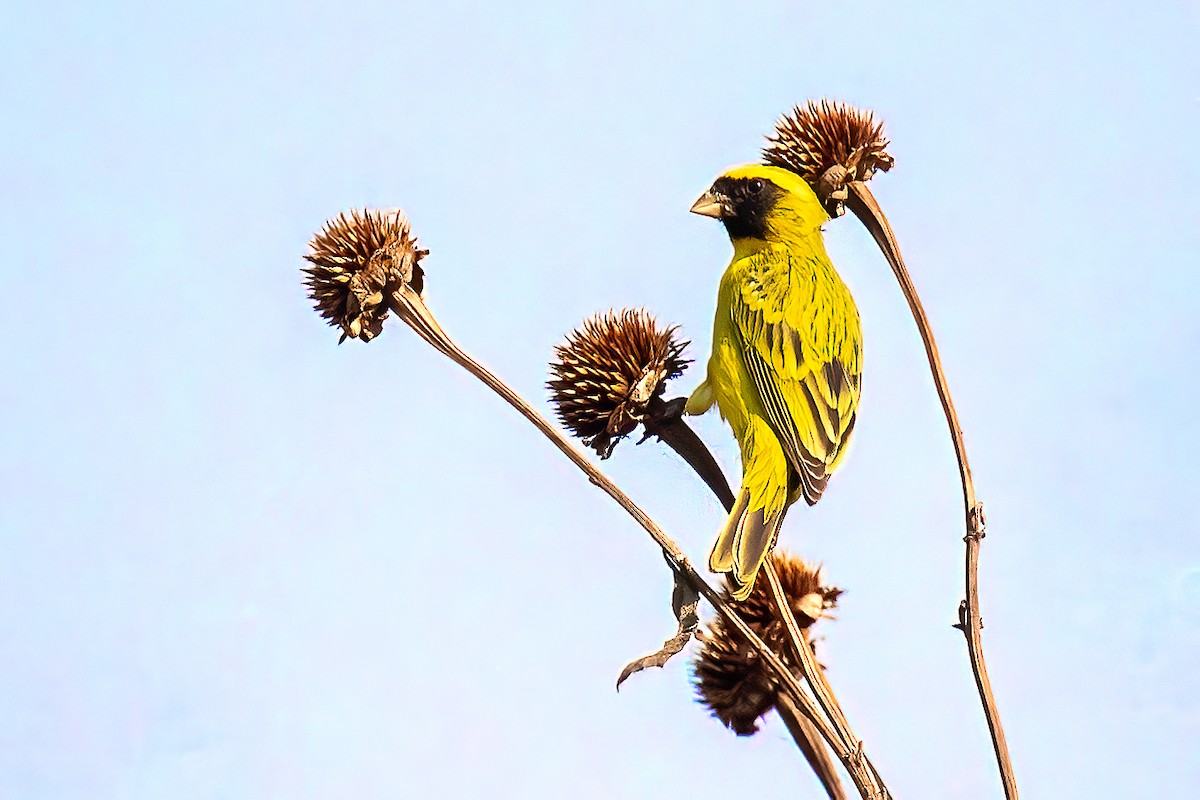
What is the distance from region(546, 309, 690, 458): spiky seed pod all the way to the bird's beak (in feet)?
1.04

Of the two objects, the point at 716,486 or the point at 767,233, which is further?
the point at 767,233

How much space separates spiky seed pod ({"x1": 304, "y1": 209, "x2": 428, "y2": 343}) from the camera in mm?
2467

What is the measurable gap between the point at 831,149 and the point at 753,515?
2.79 ft

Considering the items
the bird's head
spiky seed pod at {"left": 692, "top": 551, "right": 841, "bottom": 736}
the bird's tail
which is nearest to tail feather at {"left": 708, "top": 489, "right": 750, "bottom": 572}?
the bird's tail

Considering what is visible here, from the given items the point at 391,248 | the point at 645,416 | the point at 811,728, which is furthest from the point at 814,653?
the point at 391,248

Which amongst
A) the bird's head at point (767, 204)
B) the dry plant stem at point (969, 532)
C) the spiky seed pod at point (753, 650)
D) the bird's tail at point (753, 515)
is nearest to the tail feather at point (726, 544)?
the bird's tail at point (753, 515)

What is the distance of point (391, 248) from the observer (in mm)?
2484

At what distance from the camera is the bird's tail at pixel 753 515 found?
230 cm

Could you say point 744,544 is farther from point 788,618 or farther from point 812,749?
point 812,749

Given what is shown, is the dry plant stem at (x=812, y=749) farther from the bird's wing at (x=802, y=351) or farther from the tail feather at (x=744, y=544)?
the bird's wing at (x=802, y=351)

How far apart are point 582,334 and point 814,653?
81cm

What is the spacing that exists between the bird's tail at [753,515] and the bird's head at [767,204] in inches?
18.0

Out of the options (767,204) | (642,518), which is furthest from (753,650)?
(767,204)

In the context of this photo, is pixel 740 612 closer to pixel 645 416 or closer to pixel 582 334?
pixel 645 416
